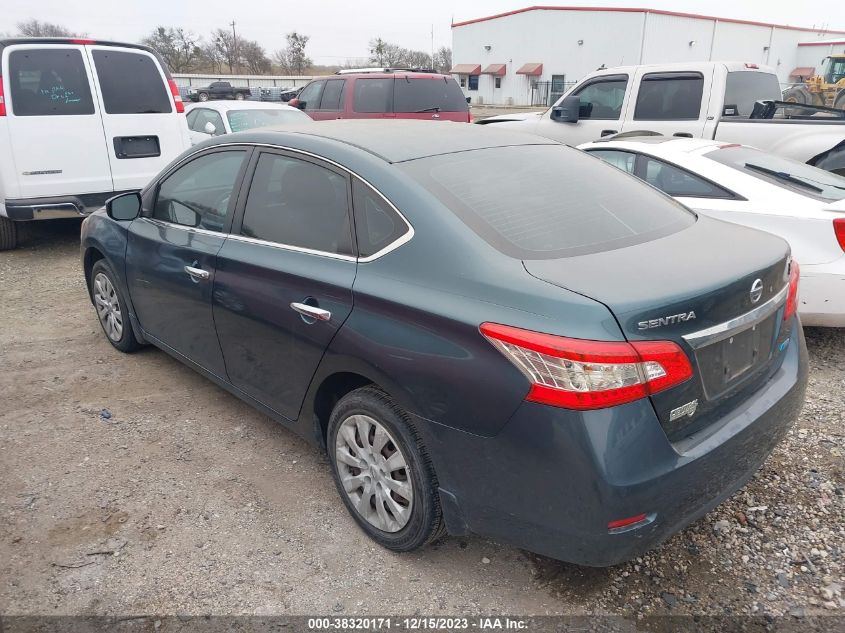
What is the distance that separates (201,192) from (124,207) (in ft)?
2.34

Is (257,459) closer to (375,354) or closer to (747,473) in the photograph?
(375,354)

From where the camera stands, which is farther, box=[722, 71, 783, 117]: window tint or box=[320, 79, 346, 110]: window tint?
box=[320, 79, 346, 110]: window tint

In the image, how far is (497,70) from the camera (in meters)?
54.6

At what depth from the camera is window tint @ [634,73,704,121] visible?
24.2ft

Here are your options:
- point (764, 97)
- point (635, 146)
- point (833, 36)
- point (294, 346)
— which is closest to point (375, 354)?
point (294, 346)

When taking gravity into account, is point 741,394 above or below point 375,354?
below

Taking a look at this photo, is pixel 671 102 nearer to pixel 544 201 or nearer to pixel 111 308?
pixel 544 201

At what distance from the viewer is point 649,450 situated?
1.96m

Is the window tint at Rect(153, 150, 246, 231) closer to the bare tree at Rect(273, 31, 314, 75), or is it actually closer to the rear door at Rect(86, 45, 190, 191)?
the rear door at Rect(86, 45, 190, 191)

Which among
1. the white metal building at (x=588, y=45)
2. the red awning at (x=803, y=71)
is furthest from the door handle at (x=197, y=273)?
the red awning at (x=803, y=71)

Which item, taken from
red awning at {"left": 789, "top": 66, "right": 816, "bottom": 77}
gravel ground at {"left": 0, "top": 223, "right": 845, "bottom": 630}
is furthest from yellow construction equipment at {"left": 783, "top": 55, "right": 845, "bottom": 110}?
red awning at {"left": 789, "top": 66, "right": 816, "bottom": 77}

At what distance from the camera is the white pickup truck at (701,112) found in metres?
6.29

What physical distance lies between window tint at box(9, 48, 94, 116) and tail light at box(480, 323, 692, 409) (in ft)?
21.2

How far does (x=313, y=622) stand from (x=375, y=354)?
40.1 inches
